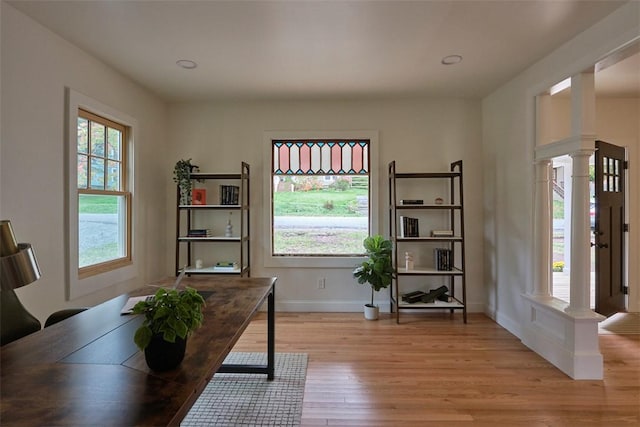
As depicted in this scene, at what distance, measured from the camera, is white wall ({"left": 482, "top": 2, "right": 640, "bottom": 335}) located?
8.50 feet

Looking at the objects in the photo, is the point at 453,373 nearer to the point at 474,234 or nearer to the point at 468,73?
the point at 474,234

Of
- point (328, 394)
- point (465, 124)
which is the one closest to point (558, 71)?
point (465, 124)

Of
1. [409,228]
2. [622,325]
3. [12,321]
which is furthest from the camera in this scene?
[409,228]

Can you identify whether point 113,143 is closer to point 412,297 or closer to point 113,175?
point 113,175

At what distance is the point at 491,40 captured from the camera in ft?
8.52

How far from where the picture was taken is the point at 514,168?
3.34 meters

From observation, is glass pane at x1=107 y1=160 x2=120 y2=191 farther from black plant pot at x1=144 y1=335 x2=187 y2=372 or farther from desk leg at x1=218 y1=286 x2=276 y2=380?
black plant pot at x1=144 y1=335 x2=187 y2=372

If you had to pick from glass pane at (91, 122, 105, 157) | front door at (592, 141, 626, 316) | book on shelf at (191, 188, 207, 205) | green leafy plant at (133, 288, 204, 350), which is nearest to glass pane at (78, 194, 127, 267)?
glass pane at (91, 122, 105, 157)

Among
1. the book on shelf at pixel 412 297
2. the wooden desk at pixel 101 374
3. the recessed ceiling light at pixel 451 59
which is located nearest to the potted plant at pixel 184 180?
the wooden desk at pixel 101 374

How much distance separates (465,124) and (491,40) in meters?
1.51

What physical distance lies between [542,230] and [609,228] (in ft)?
4.60

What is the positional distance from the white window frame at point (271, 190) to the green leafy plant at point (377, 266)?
35cm

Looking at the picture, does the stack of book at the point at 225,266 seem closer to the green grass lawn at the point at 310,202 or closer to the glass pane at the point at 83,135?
the green grass lawn at the point at 310,202

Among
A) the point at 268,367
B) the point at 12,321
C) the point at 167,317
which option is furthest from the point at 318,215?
the point at 167,317
